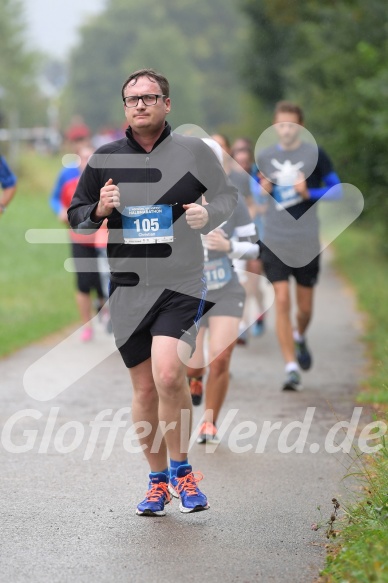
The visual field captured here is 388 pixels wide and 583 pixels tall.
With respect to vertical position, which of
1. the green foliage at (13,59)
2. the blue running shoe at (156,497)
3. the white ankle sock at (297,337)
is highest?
the blue running shoe at (156,497)

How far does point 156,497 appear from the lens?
6.06 m

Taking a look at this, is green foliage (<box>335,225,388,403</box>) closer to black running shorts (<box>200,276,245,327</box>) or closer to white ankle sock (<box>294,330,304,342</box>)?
white ankle sock (<box>294,330,304,342</box>)

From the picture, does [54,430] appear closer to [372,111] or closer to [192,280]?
[192,280]

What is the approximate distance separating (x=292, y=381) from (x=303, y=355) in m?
1.01

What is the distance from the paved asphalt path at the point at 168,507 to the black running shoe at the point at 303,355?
29.2 inches

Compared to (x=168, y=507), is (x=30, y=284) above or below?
below

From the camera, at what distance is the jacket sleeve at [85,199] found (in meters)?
5.85

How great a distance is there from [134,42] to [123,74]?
783cm

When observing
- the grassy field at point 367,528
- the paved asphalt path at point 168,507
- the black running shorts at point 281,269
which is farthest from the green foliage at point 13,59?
the grassy field at point 367,528

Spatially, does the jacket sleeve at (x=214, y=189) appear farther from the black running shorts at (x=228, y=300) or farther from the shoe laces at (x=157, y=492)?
the black running shorts at (x=228, y=300)

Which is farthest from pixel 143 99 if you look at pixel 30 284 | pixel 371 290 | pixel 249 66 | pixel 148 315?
pixel 249 66

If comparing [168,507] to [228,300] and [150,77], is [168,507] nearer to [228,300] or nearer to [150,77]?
[228,300]

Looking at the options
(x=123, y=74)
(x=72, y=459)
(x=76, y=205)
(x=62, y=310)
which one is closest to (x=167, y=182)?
(x=76, y=205)

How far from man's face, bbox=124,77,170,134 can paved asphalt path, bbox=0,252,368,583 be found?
1.82 m
